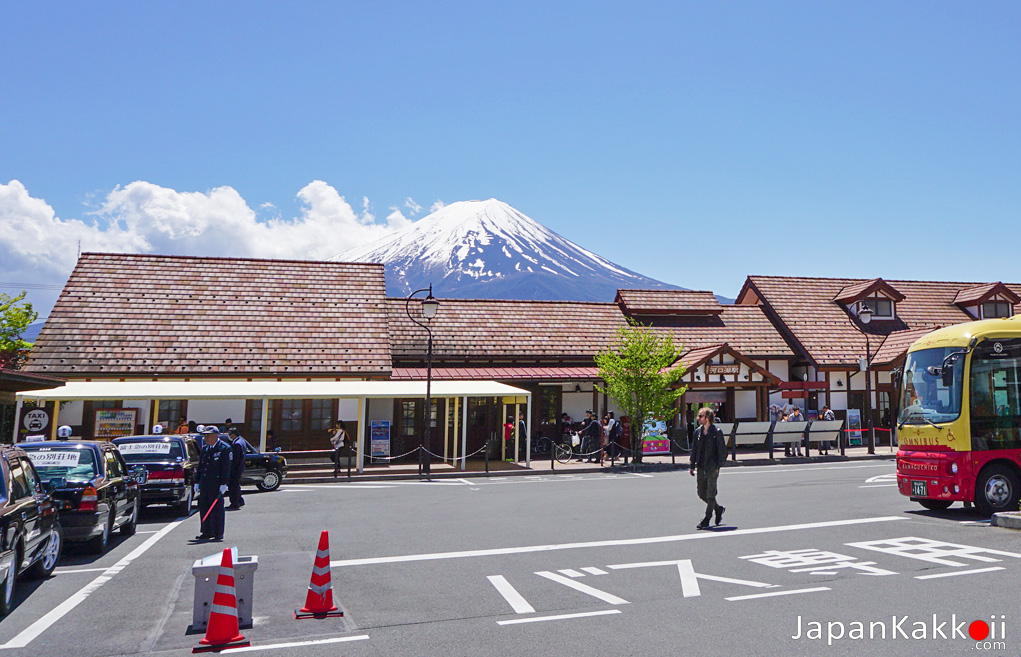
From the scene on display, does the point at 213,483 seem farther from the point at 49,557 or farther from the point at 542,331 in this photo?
the point at 542,331

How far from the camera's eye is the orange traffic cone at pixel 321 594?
6969 mm

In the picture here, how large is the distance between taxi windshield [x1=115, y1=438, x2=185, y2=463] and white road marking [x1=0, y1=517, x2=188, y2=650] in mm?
2968

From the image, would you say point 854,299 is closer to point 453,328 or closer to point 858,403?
point 858,403

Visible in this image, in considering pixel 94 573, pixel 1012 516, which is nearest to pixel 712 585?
pixel 1012 516

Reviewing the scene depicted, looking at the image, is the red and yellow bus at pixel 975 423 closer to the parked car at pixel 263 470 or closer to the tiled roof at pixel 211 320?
the parked car at pixel 263 470

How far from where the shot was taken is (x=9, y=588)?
23.4 ft

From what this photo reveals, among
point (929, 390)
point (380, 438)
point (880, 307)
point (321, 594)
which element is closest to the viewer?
point (321, 594)

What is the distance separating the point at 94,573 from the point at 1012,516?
41.1 feet

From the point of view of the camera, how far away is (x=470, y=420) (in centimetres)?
2892

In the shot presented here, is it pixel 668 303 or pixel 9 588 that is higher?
pixel 668 303

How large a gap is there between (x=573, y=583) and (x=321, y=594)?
2.68 metres

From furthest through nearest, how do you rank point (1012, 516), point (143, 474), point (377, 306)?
point (377, 306), point (143, 474), point (1012, 516)

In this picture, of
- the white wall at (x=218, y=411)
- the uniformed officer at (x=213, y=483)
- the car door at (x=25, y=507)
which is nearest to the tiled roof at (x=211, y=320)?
the white wall at (x=218, y=411)

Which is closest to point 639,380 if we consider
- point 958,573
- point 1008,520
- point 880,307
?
point 1008,520
